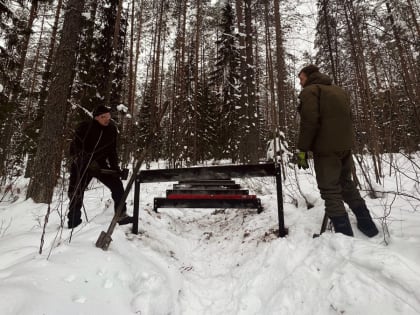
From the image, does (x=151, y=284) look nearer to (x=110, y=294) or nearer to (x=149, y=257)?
(x=110, y=294)

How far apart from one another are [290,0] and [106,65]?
9072 millimetres

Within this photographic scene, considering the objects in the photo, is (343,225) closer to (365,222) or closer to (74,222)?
(365,222)

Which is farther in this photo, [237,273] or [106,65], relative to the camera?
[106,65]

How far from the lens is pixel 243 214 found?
4.88m

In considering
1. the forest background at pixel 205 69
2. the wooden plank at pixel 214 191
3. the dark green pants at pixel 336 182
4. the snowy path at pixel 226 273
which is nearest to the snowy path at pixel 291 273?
the snowy path at pixel 226 273

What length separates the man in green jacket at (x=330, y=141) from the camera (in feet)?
9.51

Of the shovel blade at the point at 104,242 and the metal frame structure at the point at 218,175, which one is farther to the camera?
the metal frame structure at the point at 218,175

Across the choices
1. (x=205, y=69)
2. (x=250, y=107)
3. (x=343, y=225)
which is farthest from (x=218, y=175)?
(x=205, y=69)

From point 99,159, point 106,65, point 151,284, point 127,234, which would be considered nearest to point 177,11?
point 106,65

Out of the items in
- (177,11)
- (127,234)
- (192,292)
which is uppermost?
(177,11)

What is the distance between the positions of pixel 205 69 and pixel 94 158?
24330 millimetres

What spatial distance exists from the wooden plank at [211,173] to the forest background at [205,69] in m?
1.02

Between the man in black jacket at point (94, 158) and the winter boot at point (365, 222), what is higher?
the man in black jacket at point (94, 158)

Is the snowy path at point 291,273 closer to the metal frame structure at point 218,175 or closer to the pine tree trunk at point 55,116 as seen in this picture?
the metal frame structure at point 218,175
